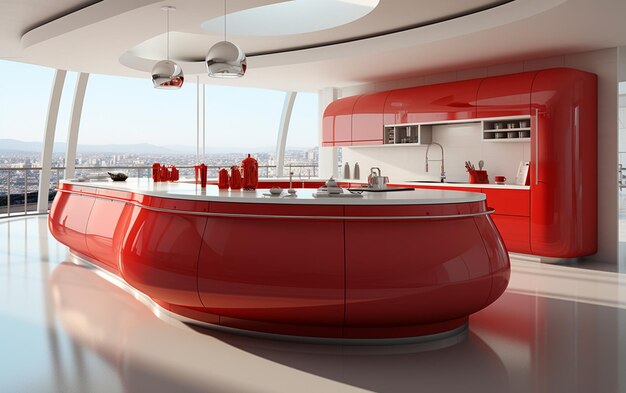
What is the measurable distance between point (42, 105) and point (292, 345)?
7.75m

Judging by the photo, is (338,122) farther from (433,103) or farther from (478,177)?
(478,177)

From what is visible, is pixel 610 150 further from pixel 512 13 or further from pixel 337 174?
pixel 337 174

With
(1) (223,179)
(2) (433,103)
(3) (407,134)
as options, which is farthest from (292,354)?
(3) (407,134)

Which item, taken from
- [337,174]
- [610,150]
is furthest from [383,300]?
[337,174]

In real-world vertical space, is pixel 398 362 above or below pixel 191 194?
below

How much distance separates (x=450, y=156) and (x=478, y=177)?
77 centimetres

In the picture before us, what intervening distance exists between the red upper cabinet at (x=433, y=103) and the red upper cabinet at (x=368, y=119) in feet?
0.49

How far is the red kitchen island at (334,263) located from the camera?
332 centimetres

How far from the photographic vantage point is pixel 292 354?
10.8 ft

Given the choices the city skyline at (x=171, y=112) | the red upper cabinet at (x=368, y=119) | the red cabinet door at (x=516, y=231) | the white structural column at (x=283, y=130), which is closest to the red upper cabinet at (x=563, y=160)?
the red cabinet door at (x=516, y=231)

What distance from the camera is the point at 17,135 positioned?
9.68 metres

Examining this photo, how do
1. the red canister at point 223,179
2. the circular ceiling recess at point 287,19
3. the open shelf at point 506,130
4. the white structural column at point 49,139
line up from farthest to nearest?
the white structural column at point 49,139, the open shelf at point 506,130, the circular ceiling recess at point 287,19, the red canister at point 223,179

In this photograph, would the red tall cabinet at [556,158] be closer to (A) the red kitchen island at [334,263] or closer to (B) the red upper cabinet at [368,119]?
(B) the red upper cabinet at [368,119]

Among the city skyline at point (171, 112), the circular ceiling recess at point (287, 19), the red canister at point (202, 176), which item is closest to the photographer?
the red canister at point (202, 176)
